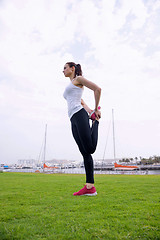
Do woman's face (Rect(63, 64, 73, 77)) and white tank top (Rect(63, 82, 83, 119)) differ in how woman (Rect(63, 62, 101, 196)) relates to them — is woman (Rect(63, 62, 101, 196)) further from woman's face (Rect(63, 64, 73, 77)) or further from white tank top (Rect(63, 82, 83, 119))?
woman's face (Rect(63, 64, 73, 77))

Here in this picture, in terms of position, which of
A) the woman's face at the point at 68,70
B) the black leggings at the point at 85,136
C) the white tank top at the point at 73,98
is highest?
the woman's face at the point at 68,70

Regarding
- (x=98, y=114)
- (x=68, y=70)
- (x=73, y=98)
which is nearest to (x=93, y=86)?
(x=73, y=98)

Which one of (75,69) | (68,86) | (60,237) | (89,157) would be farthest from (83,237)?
(75,69)

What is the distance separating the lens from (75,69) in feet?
12.7

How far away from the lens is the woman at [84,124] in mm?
3290

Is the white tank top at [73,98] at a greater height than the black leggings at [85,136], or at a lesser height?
greater

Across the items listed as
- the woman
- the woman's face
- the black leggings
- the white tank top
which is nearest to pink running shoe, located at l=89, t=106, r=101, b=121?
the woman

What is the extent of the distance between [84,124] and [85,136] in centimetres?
23

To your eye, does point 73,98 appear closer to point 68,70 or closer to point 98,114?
point 98,114

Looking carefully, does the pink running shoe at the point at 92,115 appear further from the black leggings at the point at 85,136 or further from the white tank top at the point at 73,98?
the white tank top at the point at 73,98

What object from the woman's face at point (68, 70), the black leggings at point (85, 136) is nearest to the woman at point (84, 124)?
the black leggings at point (85, 136)

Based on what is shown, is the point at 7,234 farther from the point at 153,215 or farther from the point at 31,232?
the point at 153,215

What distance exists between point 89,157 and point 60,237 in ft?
6.63

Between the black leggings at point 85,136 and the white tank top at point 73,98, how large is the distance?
0.33 ft
